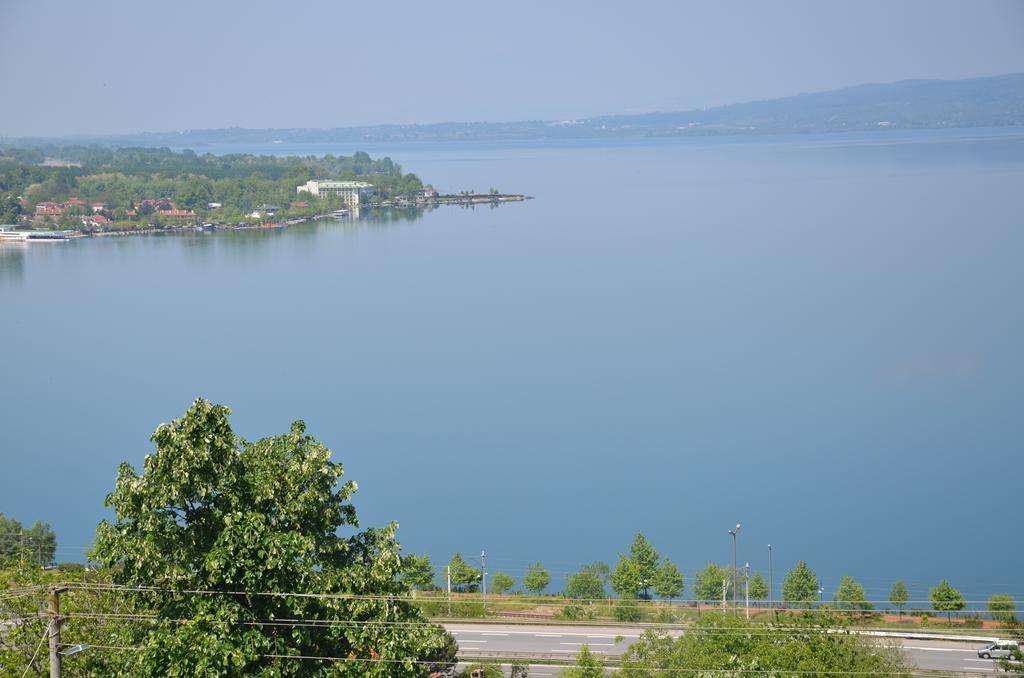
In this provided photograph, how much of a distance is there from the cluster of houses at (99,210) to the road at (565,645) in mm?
21480

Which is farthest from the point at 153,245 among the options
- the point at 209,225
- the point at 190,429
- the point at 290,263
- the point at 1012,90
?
the point at 1012,90

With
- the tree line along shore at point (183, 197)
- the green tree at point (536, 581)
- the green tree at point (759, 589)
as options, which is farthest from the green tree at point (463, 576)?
the tree line along shore at point (183, 197)

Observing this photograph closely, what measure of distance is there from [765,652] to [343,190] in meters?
26.6

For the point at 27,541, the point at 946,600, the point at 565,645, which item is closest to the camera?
the point at 565,645

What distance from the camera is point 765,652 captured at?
292 centimetres

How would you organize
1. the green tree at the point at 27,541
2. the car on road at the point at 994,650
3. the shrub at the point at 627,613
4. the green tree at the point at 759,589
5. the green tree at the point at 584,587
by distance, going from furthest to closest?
1. the green tree at the point at 27,541
2. the green tree at the point at 759,589
3. the green tree at the point at 584,587
4. the shrub at the point at 627,613
5. the car on road at the point at 994,650

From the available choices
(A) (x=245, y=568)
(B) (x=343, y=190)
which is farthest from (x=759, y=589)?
(B) (x=343, y=190)

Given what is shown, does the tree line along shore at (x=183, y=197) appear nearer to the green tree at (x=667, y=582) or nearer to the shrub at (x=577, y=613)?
the green tree at (x=667, y=582)

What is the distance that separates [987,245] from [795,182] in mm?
11433

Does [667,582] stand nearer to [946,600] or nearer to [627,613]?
[627,613]

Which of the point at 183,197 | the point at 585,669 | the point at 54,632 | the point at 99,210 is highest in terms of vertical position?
the point at 54,632

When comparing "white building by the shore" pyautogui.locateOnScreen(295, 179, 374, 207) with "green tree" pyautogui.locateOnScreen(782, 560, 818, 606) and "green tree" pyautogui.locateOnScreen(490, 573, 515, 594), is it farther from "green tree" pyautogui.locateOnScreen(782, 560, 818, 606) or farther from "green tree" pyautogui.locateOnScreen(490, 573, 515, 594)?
"green tree" pyautogui.locateOnScreen(782, 560, 818, 606)

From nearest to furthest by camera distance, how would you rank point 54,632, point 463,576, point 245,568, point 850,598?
point 54,632, point 245,568, point 850,598, point 463,576

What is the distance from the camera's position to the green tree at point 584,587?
522 cm
